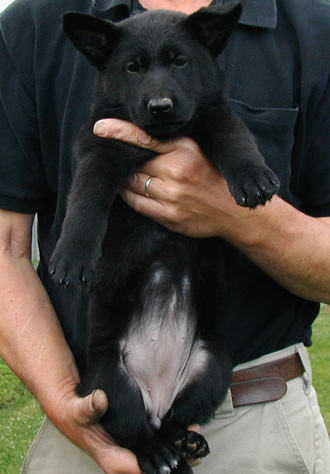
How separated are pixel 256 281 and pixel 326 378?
3.69m

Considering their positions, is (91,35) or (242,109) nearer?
(91,35)

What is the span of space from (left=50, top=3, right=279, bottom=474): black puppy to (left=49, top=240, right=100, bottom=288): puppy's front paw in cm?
8

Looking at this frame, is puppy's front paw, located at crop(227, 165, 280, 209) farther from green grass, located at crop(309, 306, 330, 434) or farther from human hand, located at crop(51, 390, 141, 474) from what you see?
green grass, located at crop(309, 306, 330, 434)

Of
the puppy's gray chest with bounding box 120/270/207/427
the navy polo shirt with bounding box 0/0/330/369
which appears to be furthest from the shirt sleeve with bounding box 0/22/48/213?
the puppy's gray chest with bounding box 120/270/207/427

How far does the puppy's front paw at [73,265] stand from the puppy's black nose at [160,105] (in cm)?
45

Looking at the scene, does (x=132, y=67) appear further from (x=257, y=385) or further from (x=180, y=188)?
(x=257, y=385)

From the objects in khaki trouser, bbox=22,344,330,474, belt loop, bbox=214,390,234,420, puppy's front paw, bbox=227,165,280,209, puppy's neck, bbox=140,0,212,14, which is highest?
puppy's neck, bbox=140,0,212,14

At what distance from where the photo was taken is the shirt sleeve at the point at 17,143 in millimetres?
2410

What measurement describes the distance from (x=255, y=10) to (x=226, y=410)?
1266mm

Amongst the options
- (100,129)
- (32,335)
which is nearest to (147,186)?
(100,129)

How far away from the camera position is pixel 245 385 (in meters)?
2.45

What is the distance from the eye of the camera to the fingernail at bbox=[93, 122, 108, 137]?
229cm

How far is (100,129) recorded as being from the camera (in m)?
2.29

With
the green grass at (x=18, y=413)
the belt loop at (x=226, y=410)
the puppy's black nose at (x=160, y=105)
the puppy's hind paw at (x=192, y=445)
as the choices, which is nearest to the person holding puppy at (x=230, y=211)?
the belt loop at (x=226, y=410)
